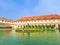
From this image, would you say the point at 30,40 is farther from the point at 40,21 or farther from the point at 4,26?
the point at 4,26

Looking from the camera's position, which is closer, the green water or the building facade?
the green water

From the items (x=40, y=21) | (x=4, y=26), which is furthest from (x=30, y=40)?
(x=4, y=26)

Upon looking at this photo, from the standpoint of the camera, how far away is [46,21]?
3856 centimetres

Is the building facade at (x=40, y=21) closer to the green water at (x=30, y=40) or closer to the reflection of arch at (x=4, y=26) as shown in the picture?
the reflection of arch at (x=4, y=26)

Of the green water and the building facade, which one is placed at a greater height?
the building facade

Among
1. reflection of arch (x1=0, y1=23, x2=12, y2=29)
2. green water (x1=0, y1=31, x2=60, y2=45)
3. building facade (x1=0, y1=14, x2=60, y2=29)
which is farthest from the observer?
reflection of arch (x1=0, y1=23, x2=12, y2=29)

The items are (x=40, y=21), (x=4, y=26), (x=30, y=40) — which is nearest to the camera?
(x=30, y=40)

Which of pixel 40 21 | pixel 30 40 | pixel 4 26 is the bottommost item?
pixel 30 40

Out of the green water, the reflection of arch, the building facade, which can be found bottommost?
the green water

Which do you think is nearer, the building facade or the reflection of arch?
the building facade

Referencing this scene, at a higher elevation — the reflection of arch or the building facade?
the building facade

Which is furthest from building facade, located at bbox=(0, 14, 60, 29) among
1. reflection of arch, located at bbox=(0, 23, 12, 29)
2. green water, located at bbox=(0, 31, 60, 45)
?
green water, located at bbox=(0, 31, 60, 45)

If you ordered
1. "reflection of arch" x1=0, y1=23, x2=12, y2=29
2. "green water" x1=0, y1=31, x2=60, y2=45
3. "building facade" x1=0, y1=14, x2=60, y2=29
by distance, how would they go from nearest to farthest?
1. "green water" x1=0, y1=31, x2=60, y2=45
2. "building facade" x1=0, y1=14, x2=60, y2=29
3. "reflection of arch" x1=0, y1=23, x2=12, y2=29

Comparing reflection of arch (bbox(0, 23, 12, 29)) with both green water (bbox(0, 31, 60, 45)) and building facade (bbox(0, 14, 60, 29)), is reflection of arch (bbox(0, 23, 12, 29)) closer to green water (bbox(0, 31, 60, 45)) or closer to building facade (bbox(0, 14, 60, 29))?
building facade (bbox(0, 14, 60, 29))
